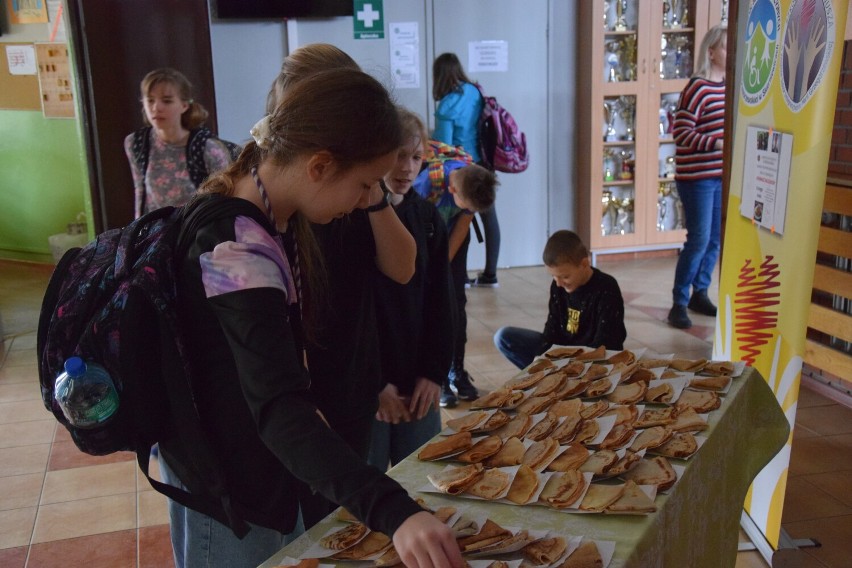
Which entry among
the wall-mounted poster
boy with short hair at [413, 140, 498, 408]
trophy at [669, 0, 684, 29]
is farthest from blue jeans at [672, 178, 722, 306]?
the wall-mounted poster

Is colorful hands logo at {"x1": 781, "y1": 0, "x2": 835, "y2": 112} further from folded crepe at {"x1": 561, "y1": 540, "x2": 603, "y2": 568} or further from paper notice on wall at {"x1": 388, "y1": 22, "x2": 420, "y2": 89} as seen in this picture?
paper notice on wall at {"x1": 388, "y1": 22, "x2": 420, "y2": 89}

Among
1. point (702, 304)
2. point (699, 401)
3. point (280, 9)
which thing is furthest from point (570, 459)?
point (280, 9)

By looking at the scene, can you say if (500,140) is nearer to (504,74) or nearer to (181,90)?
(504,74)

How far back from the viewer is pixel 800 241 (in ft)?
7.50

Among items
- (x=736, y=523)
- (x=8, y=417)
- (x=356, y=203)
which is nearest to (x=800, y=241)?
(x=736, y=523)

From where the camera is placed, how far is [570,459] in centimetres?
154

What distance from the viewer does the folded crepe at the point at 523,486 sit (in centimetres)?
141

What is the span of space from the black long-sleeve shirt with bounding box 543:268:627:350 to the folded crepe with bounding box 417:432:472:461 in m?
1.25

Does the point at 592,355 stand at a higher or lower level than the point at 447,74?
lower

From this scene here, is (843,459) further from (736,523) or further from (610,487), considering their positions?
(610,487)

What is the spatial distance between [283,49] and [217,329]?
16.7ft

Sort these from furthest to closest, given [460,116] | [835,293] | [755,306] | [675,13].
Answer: [675,13]
[460,116]
[835,293]
[755,306]

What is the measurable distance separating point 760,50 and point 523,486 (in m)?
1.72

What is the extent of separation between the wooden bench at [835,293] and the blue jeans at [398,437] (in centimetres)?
224
